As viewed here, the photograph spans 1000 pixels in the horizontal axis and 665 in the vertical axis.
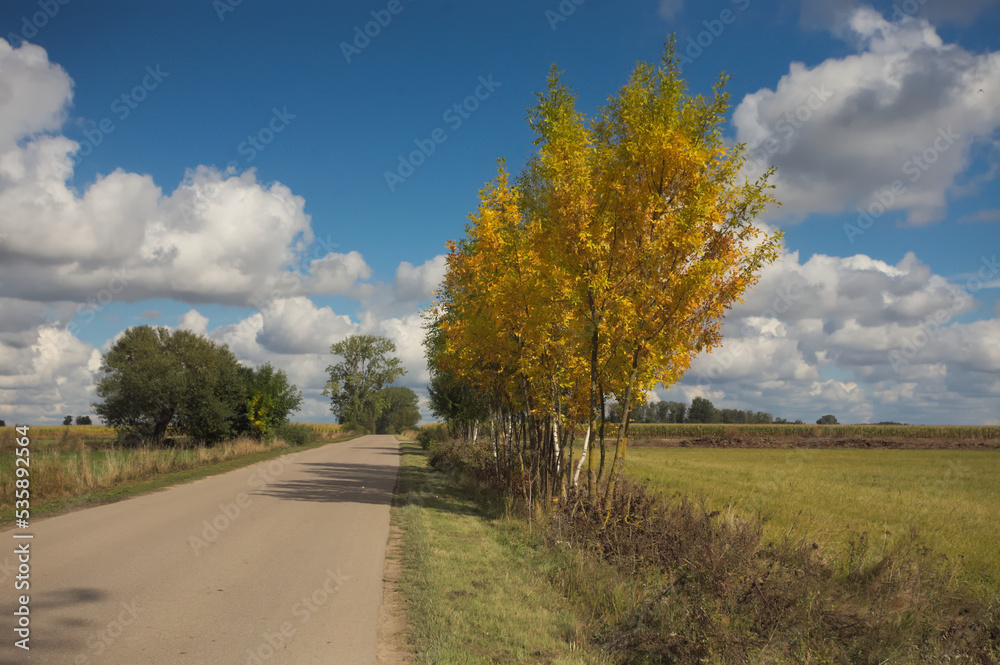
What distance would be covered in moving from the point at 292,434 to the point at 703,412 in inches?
4227

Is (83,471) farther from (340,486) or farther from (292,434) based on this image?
(292,434)

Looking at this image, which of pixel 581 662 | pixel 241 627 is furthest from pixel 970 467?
pixel 241 627

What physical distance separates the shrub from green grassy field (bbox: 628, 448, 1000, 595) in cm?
2684

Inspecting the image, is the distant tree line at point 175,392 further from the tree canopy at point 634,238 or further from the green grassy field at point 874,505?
the tree canopy at point 634,238

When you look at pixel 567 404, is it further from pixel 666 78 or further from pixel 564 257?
pixel 666 78

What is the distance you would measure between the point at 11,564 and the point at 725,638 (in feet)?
27.5

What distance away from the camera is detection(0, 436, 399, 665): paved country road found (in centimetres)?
505

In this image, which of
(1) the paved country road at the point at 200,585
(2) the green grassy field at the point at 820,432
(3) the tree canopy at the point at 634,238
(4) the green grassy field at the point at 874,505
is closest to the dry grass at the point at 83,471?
(1) the paved country road at the point at 200,585

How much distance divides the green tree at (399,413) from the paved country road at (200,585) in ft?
261

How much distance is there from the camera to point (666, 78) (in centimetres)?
939

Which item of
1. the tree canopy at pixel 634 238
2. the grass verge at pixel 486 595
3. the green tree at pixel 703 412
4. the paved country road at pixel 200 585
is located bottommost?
the green tree at pixel 703 412

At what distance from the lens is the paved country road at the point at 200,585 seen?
5.05 metres

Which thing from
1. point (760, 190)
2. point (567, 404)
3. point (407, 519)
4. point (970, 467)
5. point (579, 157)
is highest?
point (579, 157)

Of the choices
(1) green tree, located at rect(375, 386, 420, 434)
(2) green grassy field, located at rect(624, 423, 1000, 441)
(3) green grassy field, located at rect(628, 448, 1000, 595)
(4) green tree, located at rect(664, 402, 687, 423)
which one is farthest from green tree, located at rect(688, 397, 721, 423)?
(3) green grassy field, located at rect(628, 448, 1000, 595)
